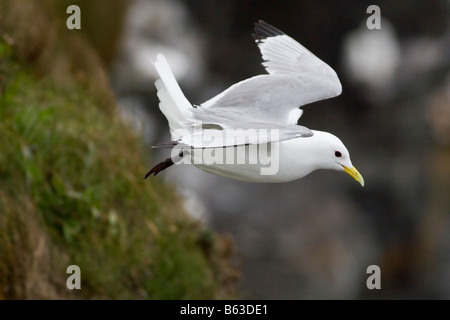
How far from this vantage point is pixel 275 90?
108 inches

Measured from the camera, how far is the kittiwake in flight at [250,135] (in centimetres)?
224

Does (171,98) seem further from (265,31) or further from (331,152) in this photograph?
(265,31)

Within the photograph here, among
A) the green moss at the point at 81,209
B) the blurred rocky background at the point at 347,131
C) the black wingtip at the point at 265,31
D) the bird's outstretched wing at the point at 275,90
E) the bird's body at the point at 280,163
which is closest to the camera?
the bird's body at the point at 280,163

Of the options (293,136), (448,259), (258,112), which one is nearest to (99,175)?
(258,112)

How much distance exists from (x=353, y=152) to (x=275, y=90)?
750cm

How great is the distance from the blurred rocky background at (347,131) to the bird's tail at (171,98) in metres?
6.87

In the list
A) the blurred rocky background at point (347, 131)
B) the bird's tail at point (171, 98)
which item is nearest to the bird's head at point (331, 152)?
the bird's tail at point (171, 98)

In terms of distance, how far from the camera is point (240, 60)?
10.0 meters

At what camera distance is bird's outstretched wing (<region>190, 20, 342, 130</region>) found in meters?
2.50

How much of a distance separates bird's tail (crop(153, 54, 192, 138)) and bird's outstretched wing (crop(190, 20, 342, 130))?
0.04 metres

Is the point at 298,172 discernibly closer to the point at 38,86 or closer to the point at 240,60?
the point at 38,86

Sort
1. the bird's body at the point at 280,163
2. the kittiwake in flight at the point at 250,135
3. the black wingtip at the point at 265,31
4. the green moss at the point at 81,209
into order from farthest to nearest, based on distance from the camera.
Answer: the green moss at the point at 81,209
the black wingtip at the point at 265,31
the bird's body at the point at 280,163
the kittiwake in flight at the point at 250,135

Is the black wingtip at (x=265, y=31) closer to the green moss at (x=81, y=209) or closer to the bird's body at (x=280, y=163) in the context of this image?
the bird's body at (x=280, y=163)

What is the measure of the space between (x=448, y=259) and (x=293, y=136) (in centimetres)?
835
